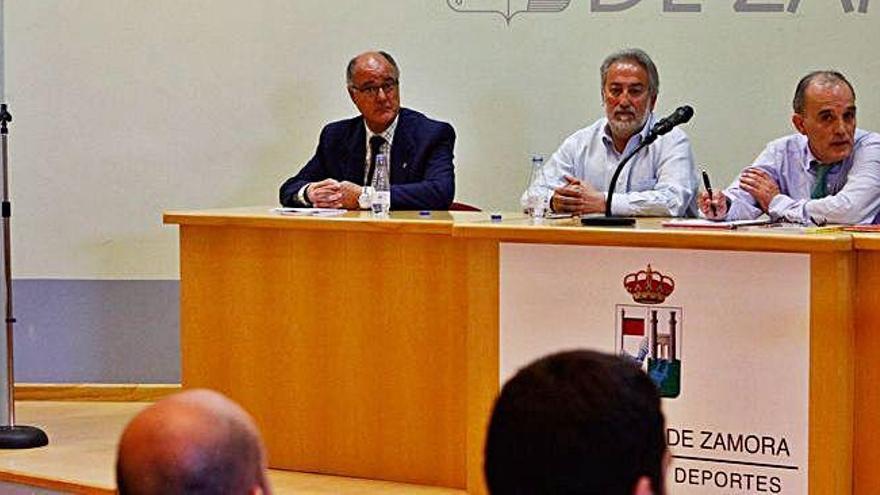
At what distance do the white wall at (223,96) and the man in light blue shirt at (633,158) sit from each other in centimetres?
62

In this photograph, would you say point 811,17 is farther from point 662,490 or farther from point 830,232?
point 662,490

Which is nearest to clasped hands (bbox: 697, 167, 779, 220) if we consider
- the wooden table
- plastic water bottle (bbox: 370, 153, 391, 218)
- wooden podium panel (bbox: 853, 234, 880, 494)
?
the wooden table

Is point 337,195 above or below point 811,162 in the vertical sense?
below

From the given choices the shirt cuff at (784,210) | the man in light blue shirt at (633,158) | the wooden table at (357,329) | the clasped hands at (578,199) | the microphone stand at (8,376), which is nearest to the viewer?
the wooden table at (357,329)

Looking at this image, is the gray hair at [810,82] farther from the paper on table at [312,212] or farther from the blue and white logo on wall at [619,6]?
the paper on table at [312,212]

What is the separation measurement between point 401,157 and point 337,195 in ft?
1.63

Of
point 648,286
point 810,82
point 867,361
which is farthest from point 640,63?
point 867,361

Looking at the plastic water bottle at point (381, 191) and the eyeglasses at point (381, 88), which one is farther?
the eyeglasses at point (381, 88)

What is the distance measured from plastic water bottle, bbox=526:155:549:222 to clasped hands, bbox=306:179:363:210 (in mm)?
613

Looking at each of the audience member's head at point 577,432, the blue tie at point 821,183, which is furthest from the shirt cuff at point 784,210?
Result: the audience member's head at point 577,432

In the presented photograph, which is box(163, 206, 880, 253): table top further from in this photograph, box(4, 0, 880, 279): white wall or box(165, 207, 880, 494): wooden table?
box(4, 0, 880, 279): white wall

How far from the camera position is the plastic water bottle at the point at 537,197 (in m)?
4.54

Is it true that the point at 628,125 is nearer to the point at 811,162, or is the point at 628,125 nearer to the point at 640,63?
the point at 640,63

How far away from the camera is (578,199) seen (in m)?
4.64
